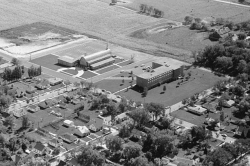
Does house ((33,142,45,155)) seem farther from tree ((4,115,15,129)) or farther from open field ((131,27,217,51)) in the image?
open field ((131,27,217,51))

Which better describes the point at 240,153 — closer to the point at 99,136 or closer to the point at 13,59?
the point at 99,136

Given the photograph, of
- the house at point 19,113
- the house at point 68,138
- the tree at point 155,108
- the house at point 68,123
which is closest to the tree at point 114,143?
the house at point 68,138

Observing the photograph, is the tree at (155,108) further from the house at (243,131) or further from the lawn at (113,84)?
the lawn at (113,84)

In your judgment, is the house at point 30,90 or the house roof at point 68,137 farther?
the house at point 30,90

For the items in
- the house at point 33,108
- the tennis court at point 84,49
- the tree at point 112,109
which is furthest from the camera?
the tennis court at point 84,49

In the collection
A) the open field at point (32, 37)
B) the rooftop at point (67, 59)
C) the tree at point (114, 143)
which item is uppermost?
the tree at point (114, 143)

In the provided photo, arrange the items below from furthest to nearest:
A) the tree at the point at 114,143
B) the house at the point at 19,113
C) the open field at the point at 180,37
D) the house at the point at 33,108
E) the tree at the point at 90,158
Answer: the open field at the point at 180,37, the house at the point at 33,108, the house at the point at 19,113, the tree at the point at 114,143, the tree at the point at 90,158

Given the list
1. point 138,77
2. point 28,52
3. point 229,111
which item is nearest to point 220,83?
point 229,111

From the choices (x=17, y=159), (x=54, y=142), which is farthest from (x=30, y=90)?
(x=17, y=159)
